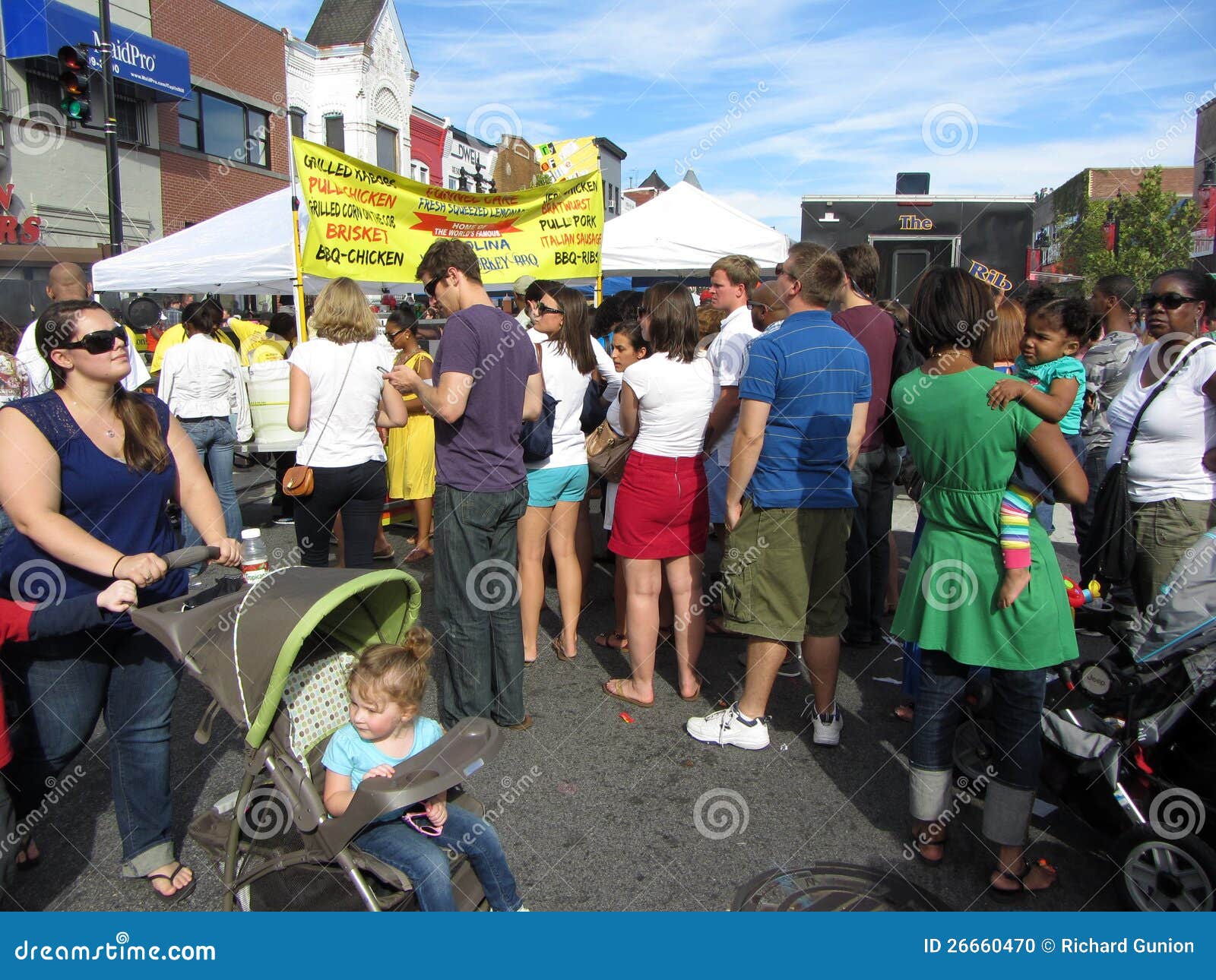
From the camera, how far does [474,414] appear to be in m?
3.87

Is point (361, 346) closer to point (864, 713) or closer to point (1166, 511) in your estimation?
point (864, 713)

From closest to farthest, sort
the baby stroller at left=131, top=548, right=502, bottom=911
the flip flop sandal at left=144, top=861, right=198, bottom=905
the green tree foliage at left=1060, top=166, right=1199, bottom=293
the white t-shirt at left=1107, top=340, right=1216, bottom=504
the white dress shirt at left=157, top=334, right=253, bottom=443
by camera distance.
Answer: the baby stroller at left=131, top=548, right=502, bottom=911
the flip flop sandal at left=144, top=861, right=198, bottom=905
the white t-shirt at left=1107, top=340, right=1216, bottom=504
the white dress shirt at left=157, top=334, right=253, bottom=443
the green tree foliage at left=1060, top=166, right=1199, bottom=293

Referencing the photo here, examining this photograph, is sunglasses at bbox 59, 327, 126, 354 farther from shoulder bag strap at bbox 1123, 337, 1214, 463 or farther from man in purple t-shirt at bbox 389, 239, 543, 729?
shoulder bag strap at bbox 1123, 337, 1214, 463

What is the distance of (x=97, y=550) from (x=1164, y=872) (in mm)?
3447

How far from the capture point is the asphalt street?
3018 millimetres

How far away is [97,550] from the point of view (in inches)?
104

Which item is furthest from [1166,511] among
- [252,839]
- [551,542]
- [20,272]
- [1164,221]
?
[1164,221]

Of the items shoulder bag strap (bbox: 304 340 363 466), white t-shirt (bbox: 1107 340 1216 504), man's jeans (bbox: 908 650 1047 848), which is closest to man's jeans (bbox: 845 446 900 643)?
white t-shirt (bbox: 1107 340 1216 504)

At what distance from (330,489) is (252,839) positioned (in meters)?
2.50

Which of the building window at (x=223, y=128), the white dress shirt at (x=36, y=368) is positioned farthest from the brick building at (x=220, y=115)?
the white dress shirt at (x=36, y=368)

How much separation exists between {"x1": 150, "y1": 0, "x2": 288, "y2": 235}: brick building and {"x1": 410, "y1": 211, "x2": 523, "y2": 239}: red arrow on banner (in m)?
19.1

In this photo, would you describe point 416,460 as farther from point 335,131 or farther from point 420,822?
point 335,131

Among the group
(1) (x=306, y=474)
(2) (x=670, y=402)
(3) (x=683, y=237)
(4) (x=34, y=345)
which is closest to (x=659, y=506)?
(2) (x=670, y=402)

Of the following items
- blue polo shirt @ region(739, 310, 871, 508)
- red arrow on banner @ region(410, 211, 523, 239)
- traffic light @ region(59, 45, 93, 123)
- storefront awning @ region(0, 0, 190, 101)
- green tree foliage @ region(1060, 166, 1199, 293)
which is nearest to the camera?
blue polo shirt @ region(739, 310, 871, 508)
